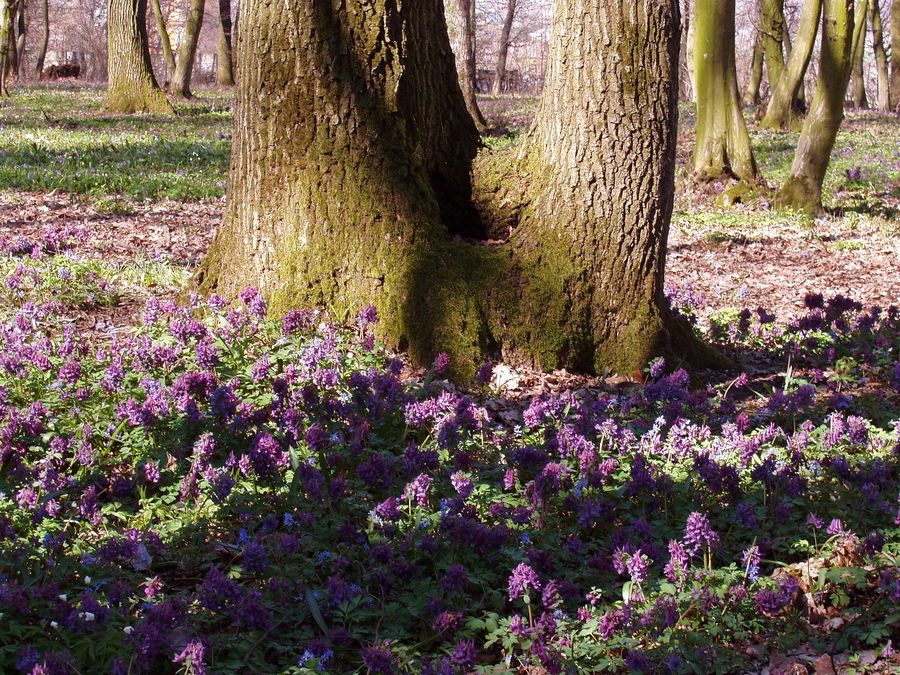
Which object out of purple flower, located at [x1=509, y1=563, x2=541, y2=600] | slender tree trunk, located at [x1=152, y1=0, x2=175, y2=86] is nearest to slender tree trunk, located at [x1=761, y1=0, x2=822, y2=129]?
purple flower, located at [x1=509, y1=563, x2=541, y2=600]

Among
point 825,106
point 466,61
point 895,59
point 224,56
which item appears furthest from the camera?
point 895,59

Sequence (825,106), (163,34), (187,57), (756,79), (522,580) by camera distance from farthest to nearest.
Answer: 1. (756,79)
2. (163,34)
3. (187,57)
4. (825,106)
5. (522,580)

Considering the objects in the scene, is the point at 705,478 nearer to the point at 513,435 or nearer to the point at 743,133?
the point at 513,435

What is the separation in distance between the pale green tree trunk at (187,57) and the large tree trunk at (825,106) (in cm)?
1651

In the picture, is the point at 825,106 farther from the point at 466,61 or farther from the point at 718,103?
the point at 466,61

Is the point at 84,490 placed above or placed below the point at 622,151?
below

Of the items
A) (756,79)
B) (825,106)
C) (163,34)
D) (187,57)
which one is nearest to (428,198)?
(825,106)

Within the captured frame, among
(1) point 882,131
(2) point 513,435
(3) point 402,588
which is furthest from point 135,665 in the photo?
(1) point 882,131

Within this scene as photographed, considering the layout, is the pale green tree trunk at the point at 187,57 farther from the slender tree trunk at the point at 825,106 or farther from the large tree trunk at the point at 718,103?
the slender tree trunk at the point at 825,106

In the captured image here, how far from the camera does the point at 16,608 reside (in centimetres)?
257

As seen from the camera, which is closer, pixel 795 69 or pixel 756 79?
pixel 795 69

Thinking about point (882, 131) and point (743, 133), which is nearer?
point (743, 133)

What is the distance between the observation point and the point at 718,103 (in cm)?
1179

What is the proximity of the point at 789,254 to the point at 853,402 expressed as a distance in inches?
178
